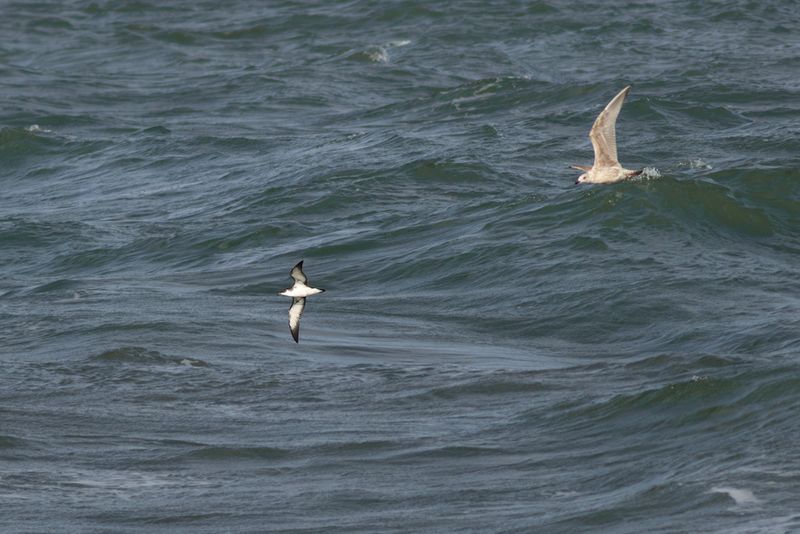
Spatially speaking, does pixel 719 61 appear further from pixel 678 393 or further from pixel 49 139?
pixel 678 393

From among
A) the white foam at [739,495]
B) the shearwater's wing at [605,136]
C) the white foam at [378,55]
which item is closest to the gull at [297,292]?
the white foam at [739,495]

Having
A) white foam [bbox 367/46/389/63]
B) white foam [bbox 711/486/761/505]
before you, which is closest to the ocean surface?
white foam [bbox 711/486/761/505]

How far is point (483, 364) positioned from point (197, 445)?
3.75 m

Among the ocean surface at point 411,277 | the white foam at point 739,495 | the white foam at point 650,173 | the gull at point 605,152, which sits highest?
the gull at point 605,152

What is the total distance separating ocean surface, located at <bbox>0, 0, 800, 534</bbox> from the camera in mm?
15062

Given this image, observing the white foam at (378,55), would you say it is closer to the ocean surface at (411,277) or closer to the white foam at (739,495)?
the ocean surface at (411,277)

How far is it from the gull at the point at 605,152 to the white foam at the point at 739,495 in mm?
6213

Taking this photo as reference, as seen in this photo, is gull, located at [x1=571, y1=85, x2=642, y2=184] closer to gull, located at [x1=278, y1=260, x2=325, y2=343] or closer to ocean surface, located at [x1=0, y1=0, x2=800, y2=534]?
ocean surface, located at [x1=0, y1=0, x2=800, y2=534]

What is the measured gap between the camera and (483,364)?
61.1ft

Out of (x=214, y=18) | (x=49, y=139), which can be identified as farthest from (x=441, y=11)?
(x=49, y=139)

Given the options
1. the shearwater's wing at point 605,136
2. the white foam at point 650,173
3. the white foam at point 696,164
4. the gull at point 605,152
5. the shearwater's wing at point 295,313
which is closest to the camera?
the shearwater's wing at point 295,313

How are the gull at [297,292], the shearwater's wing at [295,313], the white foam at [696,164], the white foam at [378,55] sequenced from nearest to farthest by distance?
the gull at [297,292] → the shearwater's wing at [295,313] → the white foam at [696,164] → the white foam at [378,55]

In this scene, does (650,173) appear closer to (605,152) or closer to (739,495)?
(605,152)

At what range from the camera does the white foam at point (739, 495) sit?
13.6 metres
